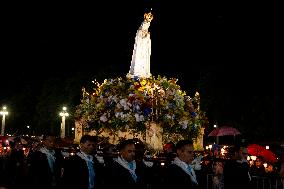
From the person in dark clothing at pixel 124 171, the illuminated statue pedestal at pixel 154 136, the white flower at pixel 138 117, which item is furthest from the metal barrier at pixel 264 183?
the person in dark clothing at pixel 124 171

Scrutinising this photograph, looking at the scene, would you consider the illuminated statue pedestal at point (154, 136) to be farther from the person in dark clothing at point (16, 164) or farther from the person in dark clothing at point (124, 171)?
the person in dark clothing at point (124, 171)

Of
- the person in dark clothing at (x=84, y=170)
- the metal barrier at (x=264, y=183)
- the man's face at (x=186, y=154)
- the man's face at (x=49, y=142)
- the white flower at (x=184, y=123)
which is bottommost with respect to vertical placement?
the metal barrier at (x=264, y=183)

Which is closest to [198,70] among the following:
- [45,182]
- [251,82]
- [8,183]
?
[251,82]

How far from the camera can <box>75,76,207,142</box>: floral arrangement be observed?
13648 millimetres

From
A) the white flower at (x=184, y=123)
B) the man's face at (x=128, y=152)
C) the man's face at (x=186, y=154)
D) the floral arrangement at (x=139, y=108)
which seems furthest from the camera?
the white flower at (x=184, y=123)

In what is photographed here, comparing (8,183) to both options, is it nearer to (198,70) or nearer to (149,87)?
(149,87)

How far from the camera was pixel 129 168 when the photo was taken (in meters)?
7.62

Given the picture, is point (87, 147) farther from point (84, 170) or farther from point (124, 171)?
point (124, 171)

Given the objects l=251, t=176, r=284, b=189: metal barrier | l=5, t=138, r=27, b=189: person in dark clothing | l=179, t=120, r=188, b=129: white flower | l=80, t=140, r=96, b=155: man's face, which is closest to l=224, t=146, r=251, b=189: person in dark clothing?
l=251, t=176, r=284, b=189: metal barrier

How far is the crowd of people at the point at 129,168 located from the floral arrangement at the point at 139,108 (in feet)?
2.74

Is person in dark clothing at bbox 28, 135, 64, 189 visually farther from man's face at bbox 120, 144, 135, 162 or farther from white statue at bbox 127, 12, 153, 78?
white statue at bbox 127, 12, 153, 78

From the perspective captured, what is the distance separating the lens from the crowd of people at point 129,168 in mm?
7414

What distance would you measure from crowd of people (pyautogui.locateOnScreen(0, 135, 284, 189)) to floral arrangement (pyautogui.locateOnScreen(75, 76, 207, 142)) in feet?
2.74

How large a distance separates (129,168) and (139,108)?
20.0 feet
